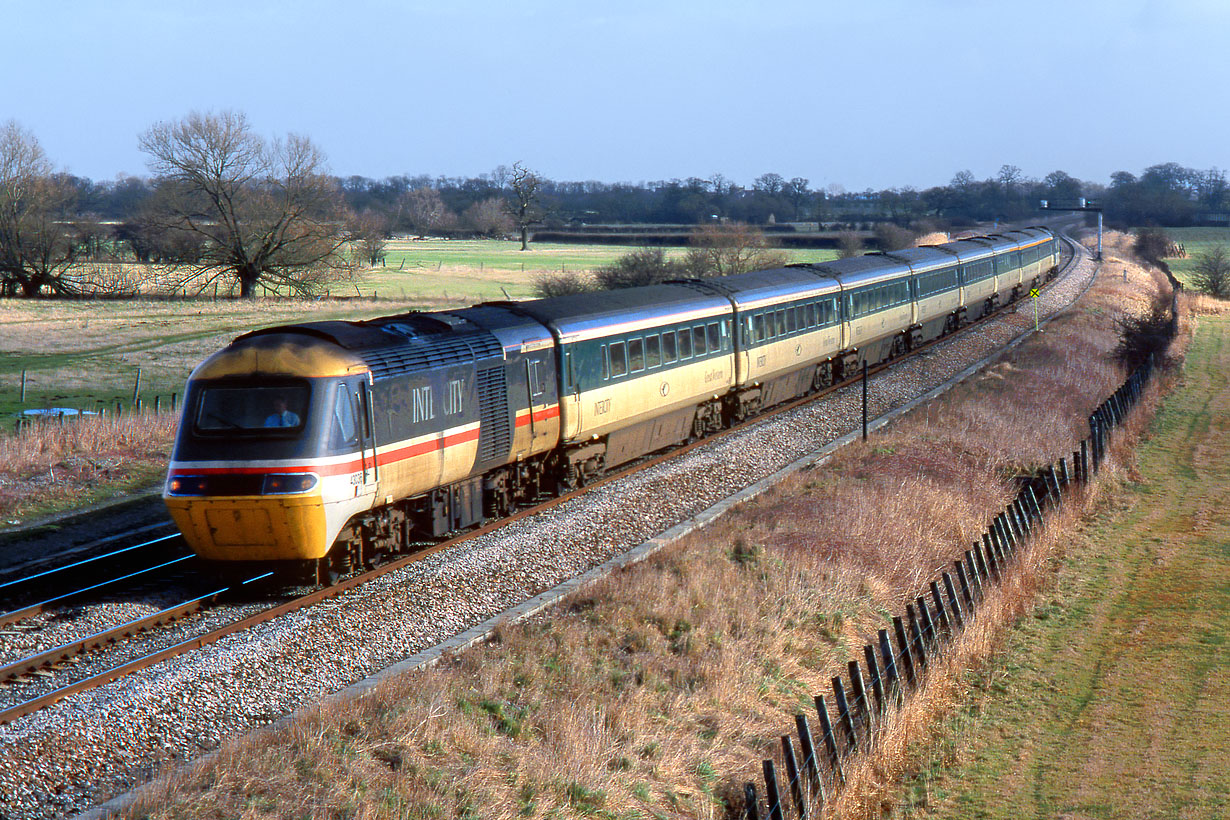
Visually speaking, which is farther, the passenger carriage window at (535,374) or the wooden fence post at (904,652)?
the passenger carriage window at (535,374)

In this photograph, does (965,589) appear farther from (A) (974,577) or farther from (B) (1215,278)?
(B) (1215,278)

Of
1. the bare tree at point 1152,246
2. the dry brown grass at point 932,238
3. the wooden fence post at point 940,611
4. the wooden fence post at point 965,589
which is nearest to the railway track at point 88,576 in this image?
the wooden fence post at point 940,611

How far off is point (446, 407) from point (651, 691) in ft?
17.0

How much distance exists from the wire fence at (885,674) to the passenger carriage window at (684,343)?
6.32m

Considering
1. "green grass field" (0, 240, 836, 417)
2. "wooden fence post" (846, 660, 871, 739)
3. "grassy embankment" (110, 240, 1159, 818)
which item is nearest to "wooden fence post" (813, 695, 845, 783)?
"grassy embankment" (110, 240, 1159, 818)

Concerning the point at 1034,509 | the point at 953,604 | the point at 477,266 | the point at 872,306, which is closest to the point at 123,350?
the point at 872,306

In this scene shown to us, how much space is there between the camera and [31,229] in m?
64.4

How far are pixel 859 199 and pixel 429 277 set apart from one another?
270 ft

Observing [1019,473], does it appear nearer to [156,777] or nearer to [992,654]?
[992,654]

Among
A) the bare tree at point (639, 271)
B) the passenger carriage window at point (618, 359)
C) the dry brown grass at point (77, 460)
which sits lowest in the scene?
the dry brown grass at point (77, 460)

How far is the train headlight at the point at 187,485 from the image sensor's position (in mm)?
12266

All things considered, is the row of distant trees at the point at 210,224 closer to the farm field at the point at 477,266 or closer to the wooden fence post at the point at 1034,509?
the farm field at the point at 477,266

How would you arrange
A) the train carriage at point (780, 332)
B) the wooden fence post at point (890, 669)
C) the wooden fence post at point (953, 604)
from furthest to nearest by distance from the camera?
the train carriage at point (780, 332)
the wooden fence post at point (953, 604)
the wooden fence post at point (890, 669)

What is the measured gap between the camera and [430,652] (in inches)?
452
